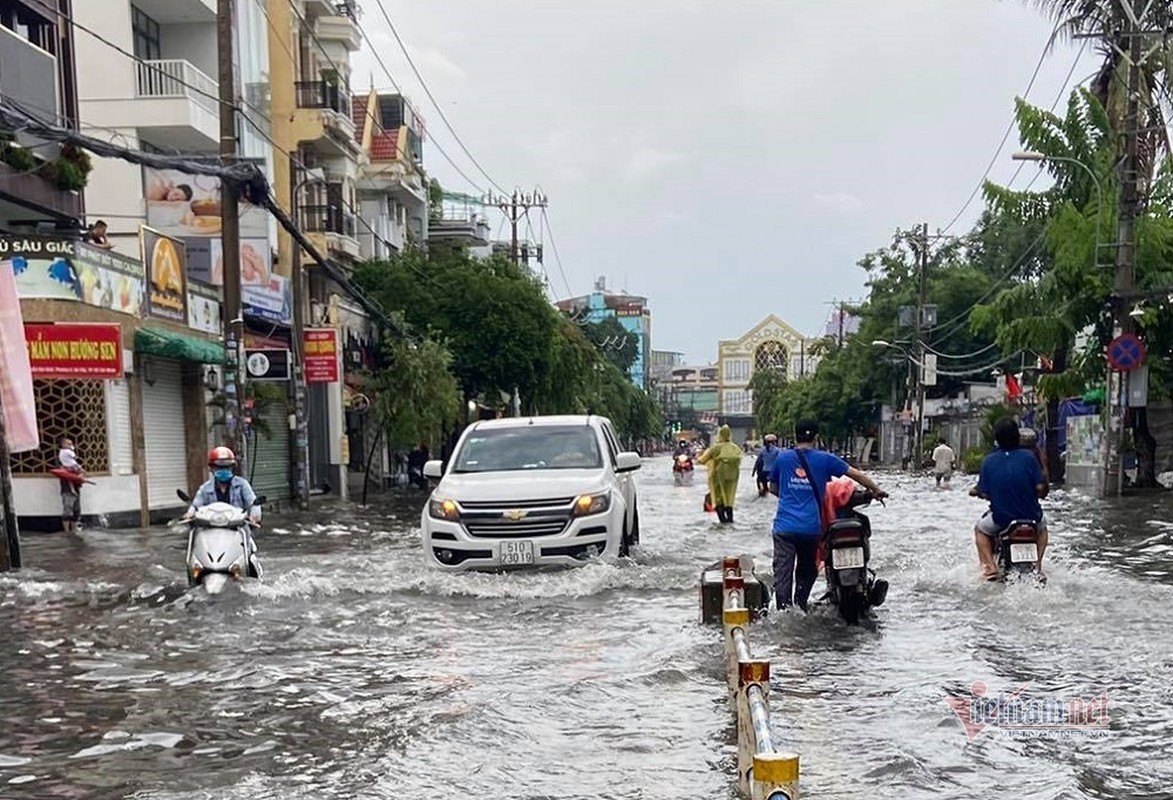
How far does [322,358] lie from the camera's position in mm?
27125

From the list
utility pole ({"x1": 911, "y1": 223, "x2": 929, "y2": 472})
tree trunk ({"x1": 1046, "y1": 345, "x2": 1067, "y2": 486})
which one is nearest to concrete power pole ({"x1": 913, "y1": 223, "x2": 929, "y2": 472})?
utility pole ({"x1": 911, "y1": 223, "x2": 929, "y2": 472})

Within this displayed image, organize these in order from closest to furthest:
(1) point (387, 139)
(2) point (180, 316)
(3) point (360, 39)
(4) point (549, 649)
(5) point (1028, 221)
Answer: (4) point (549, 649) → (2) point (180, 316) → (5) point (1028, 221) → (3) point (360, 39) → (1) point (387, 139)

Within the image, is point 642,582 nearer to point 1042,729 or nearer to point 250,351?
point 1042,729

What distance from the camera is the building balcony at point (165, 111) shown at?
25375 millimetres

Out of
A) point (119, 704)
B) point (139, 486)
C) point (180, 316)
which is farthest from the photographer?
point (180, 316)

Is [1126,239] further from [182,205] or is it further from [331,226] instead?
[331,226]

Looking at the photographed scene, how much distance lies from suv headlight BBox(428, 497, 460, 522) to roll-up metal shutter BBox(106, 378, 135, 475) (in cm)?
1082

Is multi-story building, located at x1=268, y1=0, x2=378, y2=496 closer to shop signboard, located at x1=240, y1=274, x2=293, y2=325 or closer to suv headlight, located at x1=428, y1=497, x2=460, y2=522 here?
shop signboard, located at x1=240, y1=274, x2=293, y2=325

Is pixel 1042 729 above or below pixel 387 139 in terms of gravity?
below

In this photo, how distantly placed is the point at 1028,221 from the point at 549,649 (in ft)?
78.0

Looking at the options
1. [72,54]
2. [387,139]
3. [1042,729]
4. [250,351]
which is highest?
[387,139]

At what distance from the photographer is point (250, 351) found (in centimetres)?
2370

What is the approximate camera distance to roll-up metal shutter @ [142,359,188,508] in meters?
22.3

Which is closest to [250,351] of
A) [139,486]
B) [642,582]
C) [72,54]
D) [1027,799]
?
[139,486]
